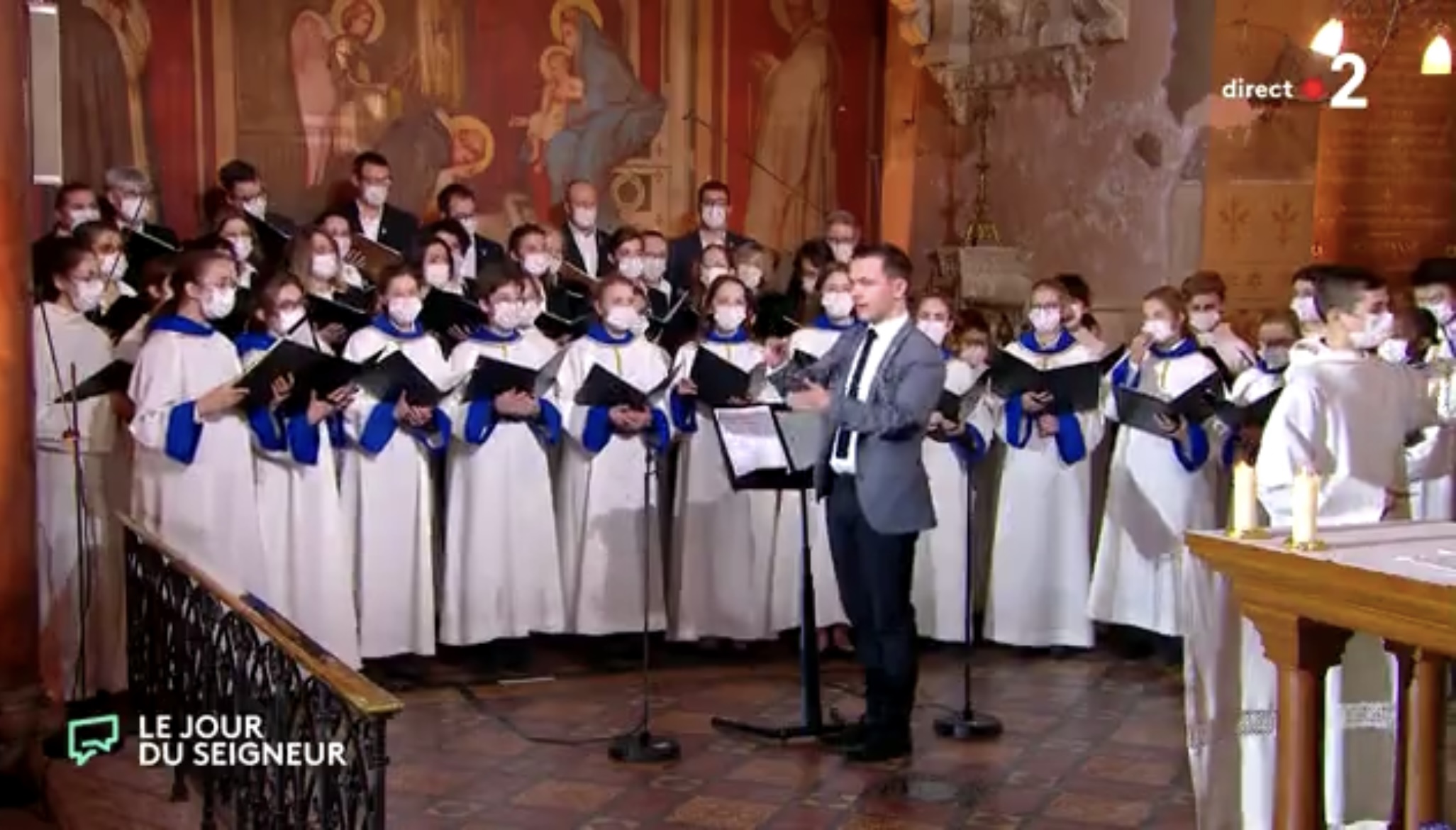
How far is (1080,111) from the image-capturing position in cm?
1100

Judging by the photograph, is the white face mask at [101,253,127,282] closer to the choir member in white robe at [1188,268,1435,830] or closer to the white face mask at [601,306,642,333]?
the white face mask at [601,306,642,333]

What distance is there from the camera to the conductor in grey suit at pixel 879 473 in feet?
21.2

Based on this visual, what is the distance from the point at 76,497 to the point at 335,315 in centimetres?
149

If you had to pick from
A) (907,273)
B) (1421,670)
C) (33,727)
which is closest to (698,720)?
(907,273)

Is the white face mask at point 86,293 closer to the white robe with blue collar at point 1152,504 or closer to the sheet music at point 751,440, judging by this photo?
the sheet music at point 751,440

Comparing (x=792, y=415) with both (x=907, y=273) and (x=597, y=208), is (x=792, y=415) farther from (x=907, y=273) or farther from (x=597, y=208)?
(x=597, y=208)

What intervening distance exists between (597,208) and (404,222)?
2015 mm

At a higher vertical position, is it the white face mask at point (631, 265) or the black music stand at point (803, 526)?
the white face mask at point (631, 265)

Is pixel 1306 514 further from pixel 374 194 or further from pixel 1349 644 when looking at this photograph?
pixel 374 194

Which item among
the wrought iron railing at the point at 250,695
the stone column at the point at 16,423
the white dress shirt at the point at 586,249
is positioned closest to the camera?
the wrought iron railing at the point at 250,695

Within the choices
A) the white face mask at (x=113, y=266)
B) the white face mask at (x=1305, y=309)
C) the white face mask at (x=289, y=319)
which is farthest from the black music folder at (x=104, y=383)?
the white face mask at (x=1305, y=309)

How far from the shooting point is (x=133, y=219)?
9.39 m

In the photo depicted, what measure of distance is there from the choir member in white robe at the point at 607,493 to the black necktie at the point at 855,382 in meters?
1.98

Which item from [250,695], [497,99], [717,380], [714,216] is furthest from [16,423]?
[497,99]
